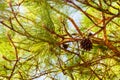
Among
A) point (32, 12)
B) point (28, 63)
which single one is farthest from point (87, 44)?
point (28, 63)

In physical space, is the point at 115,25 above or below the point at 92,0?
below

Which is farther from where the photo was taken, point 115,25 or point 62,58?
point 115,25

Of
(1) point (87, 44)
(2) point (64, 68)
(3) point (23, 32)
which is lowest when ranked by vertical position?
(2) point (64, 68)

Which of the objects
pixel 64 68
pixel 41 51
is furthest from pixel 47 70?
pixel 41 51

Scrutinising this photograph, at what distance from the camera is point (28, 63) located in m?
1.77

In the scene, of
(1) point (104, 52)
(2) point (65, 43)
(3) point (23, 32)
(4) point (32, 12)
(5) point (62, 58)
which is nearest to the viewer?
(3) point (23, 32)

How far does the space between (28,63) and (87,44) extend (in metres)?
0.45

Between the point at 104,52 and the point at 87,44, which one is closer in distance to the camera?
the point at 87,44

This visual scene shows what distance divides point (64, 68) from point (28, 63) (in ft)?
0.67

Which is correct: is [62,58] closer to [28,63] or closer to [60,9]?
[28,63]

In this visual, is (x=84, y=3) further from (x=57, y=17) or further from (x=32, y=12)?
(x=32, y=12)

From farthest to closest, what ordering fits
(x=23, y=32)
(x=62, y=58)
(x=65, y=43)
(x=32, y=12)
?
1. (x=62, y=58)
2. (x=65, y=43)
3. (x=32, y=12)
4. (x=23, y=32)

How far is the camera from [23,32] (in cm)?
143

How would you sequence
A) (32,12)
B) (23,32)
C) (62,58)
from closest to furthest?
1. (23,32)
2. (32,12)
3. (62,58)
